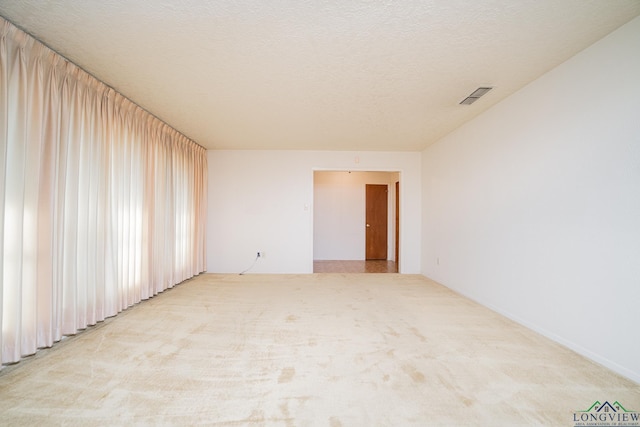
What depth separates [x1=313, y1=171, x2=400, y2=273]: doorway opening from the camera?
304 inches

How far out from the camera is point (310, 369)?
2002 mm

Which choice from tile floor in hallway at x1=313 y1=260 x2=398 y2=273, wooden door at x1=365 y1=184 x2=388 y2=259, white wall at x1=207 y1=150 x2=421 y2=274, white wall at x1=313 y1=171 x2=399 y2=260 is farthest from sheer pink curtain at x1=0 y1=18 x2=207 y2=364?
wooden door at x1=365 y1=184 x2=388 y2=259

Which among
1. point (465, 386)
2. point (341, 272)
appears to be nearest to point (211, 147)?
point (341, 272)

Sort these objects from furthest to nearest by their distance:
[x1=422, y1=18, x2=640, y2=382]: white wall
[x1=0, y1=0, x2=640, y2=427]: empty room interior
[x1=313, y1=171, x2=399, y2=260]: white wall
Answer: [x1=313, y1=171, x2=399, y2=260]: white wall → [x1=422, y1=18, x2=640, y2=382]: white wall → [x1=0, y1=0, x2=640, y2=427]: empty room interior

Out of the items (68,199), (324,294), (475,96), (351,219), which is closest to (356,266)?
(351,219)

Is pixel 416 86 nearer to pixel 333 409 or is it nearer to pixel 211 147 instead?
pixel 333 409

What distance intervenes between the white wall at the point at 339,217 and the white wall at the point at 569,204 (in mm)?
4068

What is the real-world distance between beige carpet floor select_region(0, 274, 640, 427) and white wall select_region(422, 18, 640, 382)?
31 centimetres

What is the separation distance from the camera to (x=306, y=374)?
1.94m

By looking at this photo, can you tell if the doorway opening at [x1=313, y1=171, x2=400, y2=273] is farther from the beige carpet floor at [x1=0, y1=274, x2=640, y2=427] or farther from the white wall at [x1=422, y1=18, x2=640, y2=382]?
the beige carpet floor at [x1=0, y1=274, x2=640, y2=427]

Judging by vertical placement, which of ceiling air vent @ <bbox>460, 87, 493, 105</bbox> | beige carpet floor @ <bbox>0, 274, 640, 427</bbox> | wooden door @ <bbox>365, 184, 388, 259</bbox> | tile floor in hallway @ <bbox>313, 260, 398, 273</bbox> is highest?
ceiling air vent @ <bbox>460, 87, 493, 105</bbox>

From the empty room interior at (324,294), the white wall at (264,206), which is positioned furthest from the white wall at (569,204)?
the white wall at (264,206)

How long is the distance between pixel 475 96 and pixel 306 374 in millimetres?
3326

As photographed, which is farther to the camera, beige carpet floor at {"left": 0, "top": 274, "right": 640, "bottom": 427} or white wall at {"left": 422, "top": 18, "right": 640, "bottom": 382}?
white wall at {"left": 422, "top": 18, "right": 640, "bottom": 382}
